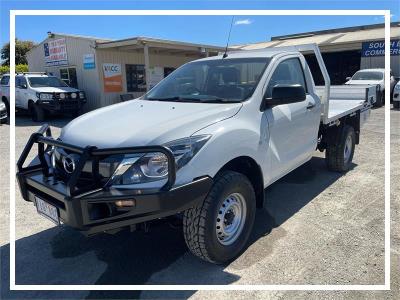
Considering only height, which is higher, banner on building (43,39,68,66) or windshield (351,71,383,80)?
banner on building (43,39,68,66)

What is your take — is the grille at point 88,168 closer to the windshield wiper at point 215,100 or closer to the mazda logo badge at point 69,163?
the mazda logo badge at point 69,163

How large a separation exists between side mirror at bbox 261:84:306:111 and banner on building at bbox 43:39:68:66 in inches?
640

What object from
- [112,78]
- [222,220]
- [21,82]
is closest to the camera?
[222,220]

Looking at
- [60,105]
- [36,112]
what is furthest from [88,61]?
[36,112]

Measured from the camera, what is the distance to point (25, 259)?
141 inches

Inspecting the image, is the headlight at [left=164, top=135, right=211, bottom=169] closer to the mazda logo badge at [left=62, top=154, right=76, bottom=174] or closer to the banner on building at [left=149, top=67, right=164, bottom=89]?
the mazda logo badge at [left=62, top=154, right=76, bottom=174]

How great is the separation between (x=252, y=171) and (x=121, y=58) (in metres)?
15.0

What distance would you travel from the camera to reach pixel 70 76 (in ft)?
59.0

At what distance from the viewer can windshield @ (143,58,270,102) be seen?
383 centimetres

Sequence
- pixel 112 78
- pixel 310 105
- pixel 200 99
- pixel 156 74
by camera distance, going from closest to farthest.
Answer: pixel 200 99, pixel 310 105, pixel 112 78, pixel 156 74

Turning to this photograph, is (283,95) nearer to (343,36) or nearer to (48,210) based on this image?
(48,210)

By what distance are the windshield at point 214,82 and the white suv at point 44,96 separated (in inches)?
416

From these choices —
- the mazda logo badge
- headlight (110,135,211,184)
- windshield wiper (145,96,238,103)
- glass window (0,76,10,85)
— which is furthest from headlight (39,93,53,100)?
headlight (110,135,211,184)

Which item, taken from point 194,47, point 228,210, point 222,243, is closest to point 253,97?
point 228,210
